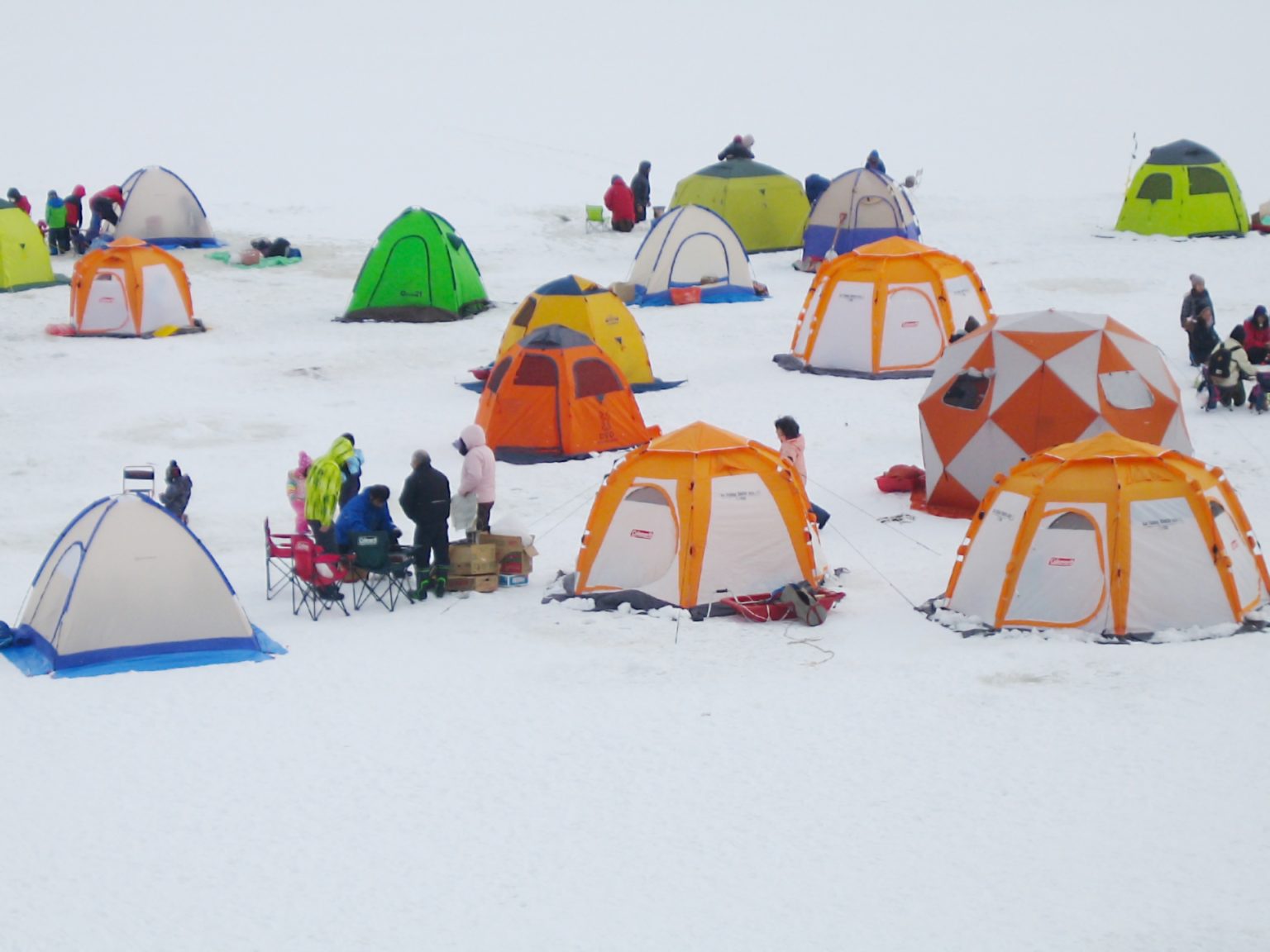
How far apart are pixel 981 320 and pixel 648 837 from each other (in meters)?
15.0

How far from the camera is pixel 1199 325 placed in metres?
21.8

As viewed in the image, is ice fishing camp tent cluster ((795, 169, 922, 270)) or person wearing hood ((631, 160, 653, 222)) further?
person wearing hood ((631, 160, 653, 222))

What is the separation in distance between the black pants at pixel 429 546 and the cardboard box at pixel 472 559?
7 cm

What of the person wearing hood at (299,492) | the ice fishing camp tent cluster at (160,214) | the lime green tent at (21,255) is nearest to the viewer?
the person wearing hood at (299,492)

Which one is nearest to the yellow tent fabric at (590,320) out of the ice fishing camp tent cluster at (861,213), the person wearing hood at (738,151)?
the ice fishing camp tent cluster at (861,213)

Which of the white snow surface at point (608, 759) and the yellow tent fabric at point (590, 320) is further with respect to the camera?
the yellow tent fabric at point (590, 320)

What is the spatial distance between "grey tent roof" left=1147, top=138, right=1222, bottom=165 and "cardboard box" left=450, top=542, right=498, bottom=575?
21373 millimetres

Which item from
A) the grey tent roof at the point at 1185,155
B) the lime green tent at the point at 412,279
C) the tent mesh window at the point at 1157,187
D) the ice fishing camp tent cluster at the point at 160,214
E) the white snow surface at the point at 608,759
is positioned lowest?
the white snow surface at the point at 608,759

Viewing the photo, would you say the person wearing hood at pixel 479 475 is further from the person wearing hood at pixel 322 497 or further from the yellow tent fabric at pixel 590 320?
the yellow tent fabric at pixel 590 320

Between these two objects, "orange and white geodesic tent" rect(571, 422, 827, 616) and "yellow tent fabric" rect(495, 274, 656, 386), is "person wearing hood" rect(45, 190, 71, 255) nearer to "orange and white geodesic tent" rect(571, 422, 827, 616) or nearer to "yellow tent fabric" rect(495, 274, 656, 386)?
"yellow tent fabric" rect(495, 274, 656, 386)

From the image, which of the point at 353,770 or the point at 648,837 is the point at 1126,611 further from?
the point at 353,770

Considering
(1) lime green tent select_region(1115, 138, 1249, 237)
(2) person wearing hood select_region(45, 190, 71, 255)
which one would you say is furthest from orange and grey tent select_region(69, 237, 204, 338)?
(1) lime green tent select_region(1115, 138, 1249, 237)

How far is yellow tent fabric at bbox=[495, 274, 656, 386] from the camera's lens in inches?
882

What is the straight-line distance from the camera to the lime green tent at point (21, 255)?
29.0 metres
